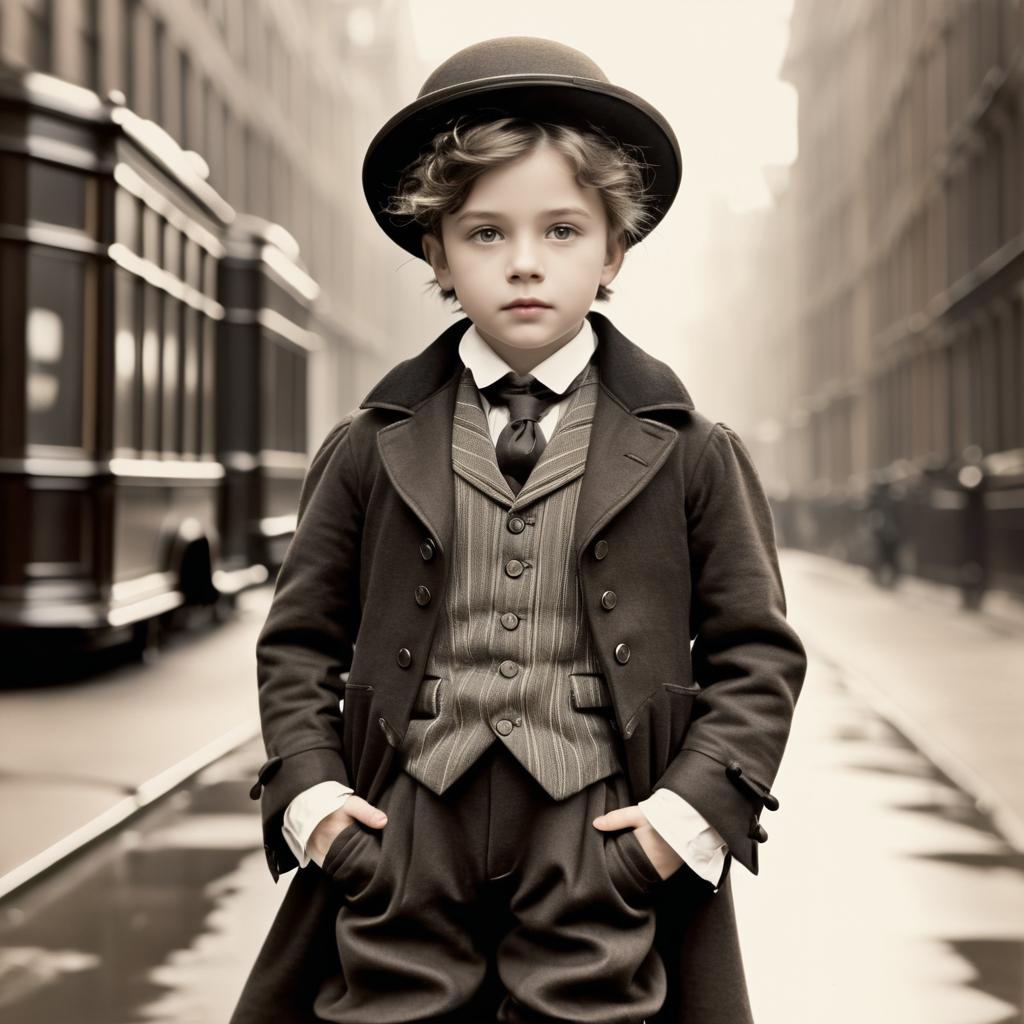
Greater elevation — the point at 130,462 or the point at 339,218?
the point at 339,218

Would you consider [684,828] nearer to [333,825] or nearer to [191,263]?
[333,825]

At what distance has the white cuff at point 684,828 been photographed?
7.30ft

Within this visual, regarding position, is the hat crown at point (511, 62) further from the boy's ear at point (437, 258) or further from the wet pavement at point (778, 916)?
the wet pavement at point (778, 916)

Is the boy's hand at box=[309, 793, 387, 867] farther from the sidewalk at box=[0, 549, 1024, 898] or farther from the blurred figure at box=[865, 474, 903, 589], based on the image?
the blurred figure at box=[865, 474, 903, 589]

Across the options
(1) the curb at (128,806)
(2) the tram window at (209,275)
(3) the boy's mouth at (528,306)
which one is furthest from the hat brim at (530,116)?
(2) the tram window at (209,275)

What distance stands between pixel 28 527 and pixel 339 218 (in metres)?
29.2

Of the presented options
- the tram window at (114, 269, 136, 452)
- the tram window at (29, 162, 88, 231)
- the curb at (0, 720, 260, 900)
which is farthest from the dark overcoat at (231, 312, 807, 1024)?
the tram window at (114, 269, 136, 452)

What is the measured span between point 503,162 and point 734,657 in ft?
2.50

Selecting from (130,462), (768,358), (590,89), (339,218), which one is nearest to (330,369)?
(339,218)

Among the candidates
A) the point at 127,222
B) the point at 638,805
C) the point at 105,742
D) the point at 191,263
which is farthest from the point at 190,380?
the point at 638,805

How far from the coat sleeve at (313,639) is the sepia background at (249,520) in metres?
1.92

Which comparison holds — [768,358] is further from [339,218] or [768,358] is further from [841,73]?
[339,218]

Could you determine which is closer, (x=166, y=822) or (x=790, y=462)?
(x=166, y=822)

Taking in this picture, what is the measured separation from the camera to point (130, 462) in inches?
451
